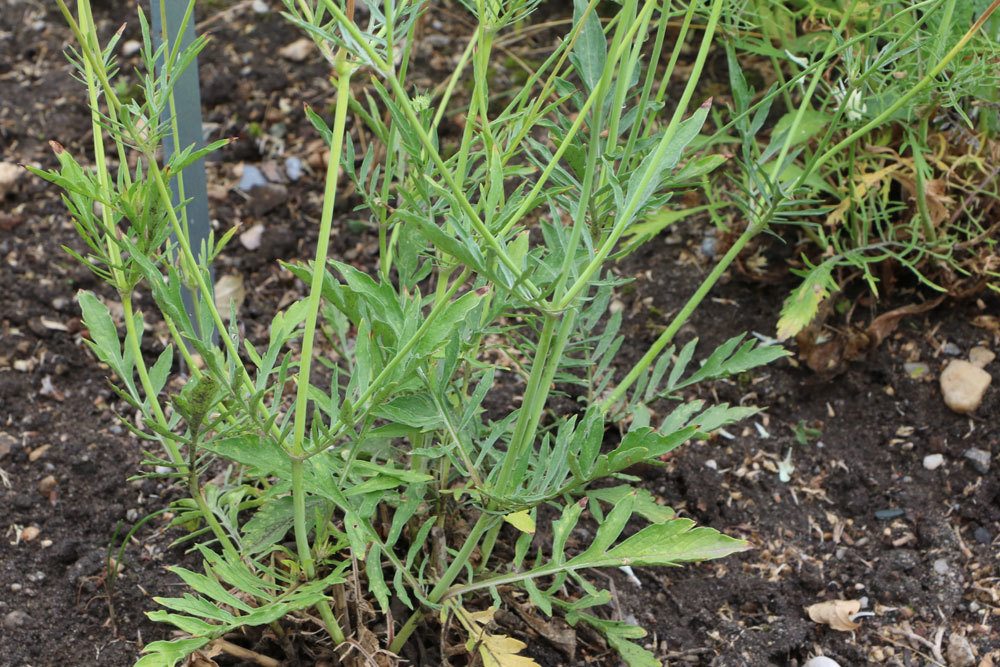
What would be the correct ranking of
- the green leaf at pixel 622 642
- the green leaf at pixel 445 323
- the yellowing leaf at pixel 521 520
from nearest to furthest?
the green leaf at pixel 445 323 → the yellowing leaf at pixel 521 520 → the green leaf at pixel 622 642

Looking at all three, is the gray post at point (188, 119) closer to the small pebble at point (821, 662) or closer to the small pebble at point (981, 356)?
the small pebble at point (821, 662)

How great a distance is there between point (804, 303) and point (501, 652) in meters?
0.92

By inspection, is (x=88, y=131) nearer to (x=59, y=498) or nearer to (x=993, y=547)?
(x=59, y=498)

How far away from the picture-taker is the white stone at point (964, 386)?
1998 mm

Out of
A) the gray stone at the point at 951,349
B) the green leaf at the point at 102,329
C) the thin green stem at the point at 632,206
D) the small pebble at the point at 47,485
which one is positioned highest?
the thin green stem at the point at 632,206

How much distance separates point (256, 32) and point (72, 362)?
116 centimetres

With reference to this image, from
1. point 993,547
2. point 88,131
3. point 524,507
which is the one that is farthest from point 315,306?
point 88,131

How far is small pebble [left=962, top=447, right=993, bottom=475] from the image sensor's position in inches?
75.8

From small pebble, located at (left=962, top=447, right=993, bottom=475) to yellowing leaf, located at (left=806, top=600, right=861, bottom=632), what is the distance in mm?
393

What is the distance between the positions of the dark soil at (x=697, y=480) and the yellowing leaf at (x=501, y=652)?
0.60 ft

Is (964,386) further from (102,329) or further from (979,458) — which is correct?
(102,329)

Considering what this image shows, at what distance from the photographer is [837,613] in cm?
171

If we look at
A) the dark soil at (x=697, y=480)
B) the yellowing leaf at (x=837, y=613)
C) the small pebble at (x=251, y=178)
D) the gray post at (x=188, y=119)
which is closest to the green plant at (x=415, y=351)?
the gray post at (x=188, y=119)

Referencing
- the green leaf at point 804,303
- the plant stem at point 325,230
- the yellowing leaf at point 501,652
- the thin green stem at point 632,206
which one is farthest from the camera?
the green leaf at point 804,303
